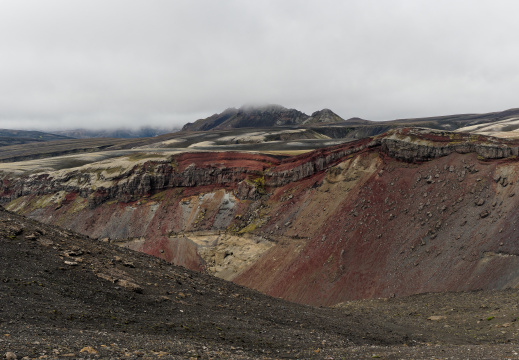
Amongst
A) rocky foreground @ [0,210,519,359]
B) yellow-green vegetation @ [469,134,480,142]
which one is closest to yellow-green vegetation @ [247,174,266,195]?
yellow-green vegetation @ [469,134,480,142]

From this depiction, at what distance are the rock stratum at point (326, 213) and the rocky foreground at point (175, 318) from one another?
652 centimetres

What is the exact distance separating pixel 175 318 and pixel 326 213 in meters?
30.2

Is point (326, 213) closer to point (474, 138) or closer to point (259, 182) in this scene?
point (259, 182)

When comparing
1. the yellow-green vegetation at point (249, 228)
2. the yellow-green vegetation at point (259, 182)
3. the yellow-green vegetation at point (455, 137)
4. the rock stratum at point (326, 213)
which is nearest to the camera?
the rock stratum at point (326, 213)

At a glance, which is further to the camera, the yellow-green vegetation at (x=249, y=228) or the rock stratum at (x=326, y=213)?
the yellow-green vegetation at (x=249, y=228)

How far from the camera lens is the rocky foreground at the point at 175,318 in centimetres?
1204

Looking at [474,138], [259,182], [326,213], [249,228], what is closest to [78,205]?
[259,182]

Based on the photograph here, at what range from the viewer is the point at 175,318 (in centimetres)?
1619

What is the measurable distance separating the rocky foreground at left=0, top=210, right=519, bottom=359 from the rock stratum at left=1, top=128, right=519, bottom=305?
21.4 ft

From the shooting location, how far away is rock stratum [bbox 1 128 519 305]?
3153cm

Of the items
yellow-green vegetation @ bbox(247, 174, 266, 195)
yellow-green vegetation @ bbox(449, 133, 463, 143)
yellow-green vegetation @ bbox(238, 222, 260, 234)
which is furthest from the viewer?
yellow-green vegetation @ bbox(247, 174, 266, 195)

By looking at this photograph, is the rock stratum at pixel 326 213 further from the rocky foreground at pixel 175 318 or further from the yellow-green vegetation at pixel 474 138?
the rocky foreground at pixel 175 318

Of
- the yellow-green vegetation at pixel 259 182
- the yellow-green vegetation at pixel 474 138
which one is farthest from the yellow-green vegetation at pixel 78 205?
the yellow-green vegetation at pixel 474 138

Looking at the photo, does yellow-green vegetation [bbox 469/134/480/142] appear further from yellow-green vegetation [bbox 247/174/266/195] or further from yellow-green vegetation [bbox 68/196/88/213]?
yellow-green vegetation [bbox 68/196/88/213]
